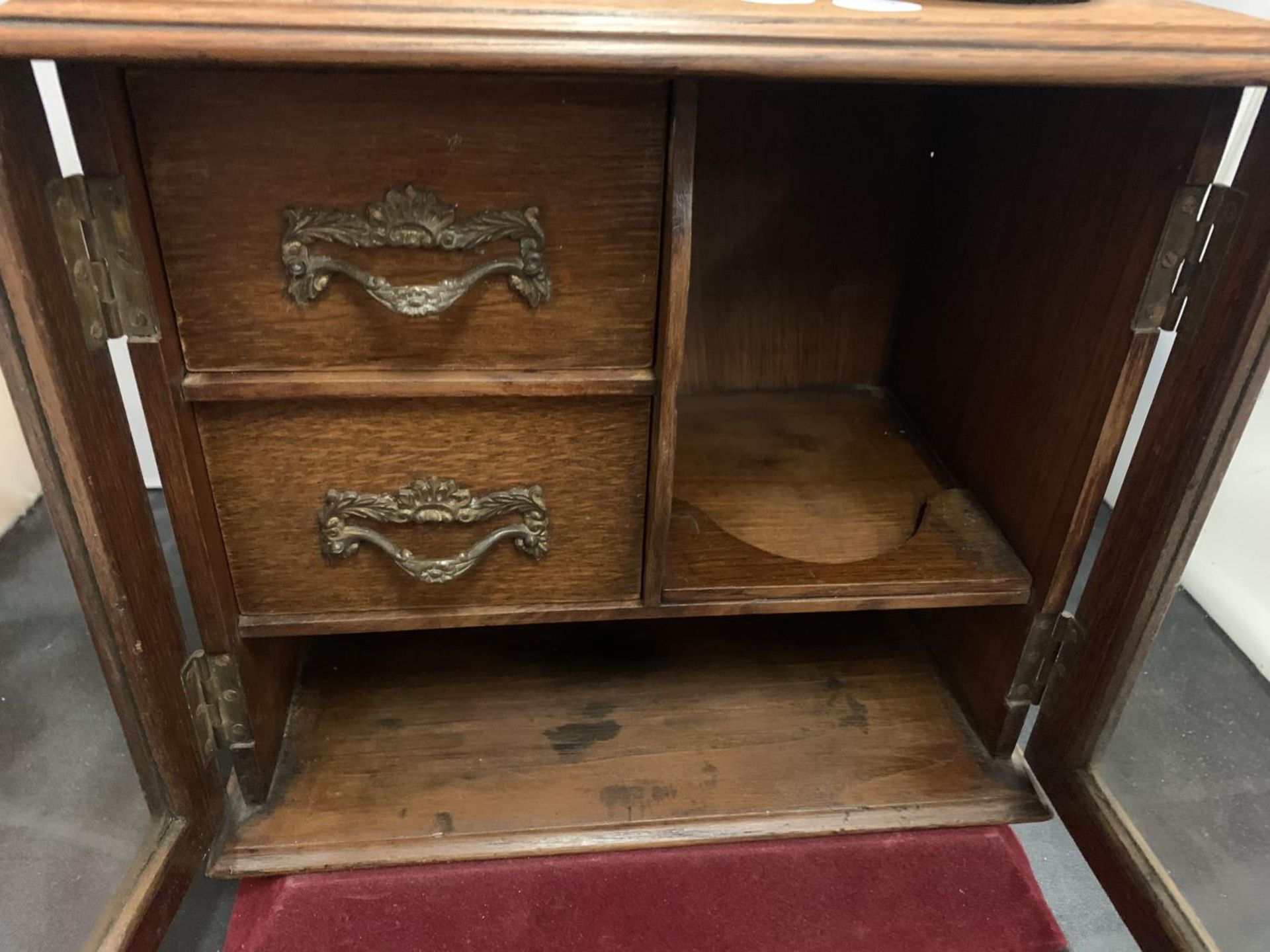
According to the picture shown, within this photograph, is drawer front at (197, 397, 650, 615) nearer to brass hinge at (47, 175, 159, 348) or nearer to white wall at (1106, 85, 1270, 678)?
brass hinge at (47, 175, 159, 348)

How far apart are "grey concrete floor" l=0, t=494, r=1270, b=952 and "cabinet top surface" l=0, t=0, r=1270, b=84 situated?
1.12ft

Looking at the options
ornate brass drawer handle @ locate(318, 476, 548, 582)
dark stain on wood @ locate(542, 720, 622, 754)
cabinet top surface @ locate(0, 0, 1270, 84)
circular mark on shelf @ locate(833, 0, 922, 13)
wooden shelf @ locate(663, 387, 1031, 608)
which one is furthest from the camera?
dark stain on wood @ locate(542, 720, 622, 754)

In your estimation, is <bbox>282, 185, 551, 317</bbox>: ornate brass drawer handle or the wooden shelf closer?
<bbox>282, 185, 551, 317</bbox>: ornate brass drawer handle

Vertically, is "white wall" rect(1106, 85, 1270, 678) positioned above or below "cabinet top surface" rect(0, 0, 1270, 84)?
below

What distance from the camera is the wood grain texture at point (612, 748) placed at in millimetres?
842

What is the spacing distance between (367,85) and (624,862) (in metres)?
0.66

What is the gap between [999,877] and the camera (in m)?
0.86

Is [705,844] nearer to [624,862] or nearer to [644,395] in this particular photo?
[624,862]

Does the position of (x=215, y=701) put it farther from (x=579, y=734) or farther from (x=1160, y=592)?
(x=1160, y=592)

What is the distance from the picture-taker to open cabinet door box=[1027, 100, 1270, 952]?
0.63 m

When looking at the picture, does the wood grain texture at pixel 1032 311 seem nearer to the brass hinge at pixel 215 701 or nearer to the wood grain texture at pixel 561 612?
the wood grain texture at pixel 561 612

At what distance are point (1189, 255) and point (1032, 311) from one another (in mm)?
155

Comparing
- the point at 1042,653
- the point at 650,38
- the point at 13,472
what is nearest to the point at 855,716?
the point at 1042,653

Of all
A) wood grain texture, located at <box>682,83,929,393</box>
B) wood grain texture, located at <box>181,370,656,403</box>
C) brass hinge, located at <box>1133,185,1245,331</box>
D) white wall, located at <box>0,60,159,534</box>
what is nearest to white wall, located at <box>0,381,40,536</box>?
white wall, located at <box>0,60,159,534</box>
